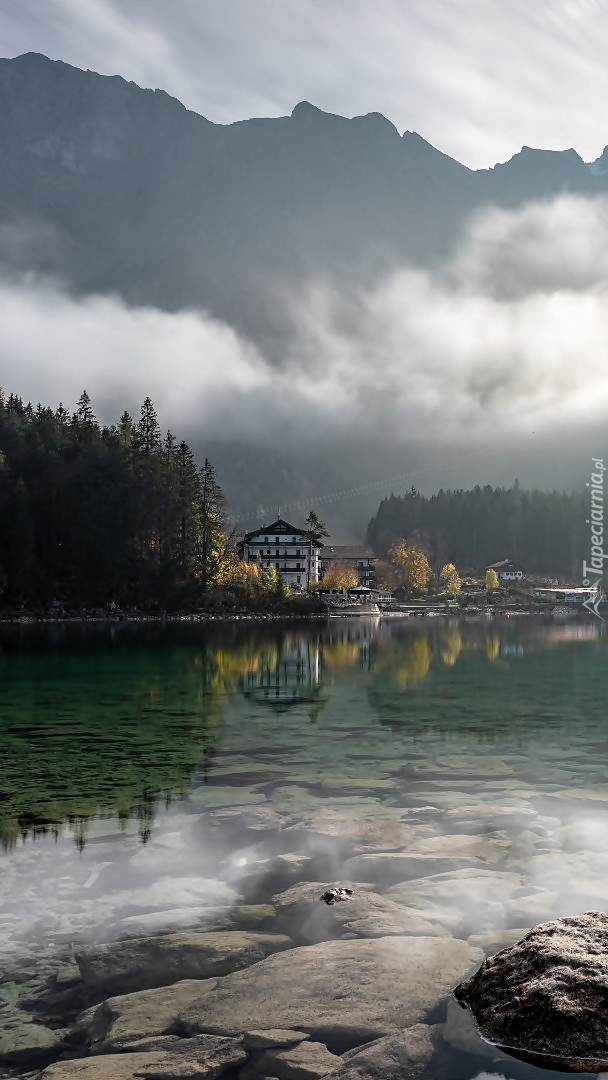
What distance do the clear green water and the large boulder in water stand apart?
29 cm

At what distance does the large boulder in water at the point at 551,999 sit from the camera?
8.39 meters

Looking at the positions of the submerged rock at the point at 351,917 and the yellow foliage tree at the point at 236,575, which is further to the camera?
the yellow foliage tree at the point at 236,575

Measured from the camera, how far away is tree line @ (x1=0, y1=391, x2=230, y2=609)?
116 m

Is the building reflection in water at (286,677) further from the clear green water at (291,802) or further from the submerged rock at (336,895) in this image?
the submerged rock at (336,895)

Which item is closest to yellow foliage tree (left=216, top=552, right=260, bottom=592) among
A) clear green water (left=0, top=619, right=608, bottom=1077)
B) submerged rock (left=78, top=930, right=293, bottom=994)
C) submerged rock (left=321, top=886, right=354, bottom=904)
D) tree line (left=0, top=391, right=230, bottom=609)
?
tree line (left=0, top=391, right=230, bottom=609)

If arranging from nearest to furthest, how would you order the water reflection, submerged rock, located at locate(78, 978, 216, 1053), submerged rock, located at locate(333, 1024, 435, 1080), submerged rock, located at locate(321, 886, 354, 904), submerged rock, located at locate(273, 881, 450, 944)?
submerged rock, located at locate(333, 1024, 435, 1080) < submerged rock, located at locate(78, 978, 216, 1053) < submerged rock, located at locate(273, 881, 450, 944) < submerged rock, located at locate(321, 886, 354, 904) < the water reflection

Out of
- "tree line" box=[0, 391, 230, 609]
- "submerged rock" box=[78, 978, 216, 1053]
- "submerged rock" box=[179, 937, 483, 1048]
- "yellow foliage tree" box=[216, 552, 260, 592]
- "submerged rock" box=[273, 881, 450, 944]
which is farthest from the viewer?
"yellow foliage tree" box=[216, 552, 260, 592]

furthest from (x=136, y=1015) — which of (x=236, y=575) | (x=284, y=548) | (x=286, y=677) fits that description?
(x=284, y=548)

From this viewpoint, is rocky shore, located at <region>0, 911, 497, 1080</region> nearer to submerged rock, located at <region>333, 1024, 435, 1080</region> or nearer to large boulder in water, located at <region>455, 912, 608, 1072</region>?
submerged rock, located at <region>333, 1024, 435, 1080</region>

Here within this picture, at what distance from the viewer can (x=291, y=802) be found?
19.2m

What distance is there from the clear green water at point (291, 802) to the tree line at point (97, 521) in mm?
74103

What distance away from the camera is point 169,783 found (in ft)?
70.3

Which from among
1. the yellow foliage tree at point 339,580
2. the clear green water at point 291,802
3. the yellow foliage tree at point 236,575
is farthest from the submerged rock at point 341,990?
the yellow foliage tree at point 339,580

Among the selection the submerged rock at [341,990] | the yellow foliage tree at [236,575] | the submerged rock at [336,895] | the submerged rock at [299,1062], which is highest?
the yellow foliage tree at [236,575]
